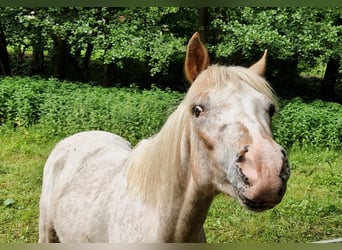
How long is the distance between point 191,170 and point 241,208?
71 centimetres

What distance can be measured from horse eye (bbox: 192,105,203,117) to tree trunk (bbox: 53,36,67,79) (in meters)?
0.82

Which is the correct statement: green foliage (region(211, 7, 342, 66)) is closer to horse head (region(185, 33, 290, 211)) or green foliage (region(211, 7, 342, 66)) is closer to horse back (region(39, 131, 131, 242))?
horse back (region(39, 131, 131, 242))

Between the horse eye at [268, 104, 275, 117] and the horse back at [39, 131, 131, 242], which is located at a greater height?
the horse eye at [268, 104, 275, 117]

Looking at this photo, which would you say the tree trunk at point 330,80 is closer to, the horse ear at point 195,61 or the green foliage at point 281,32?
the green foliage at point 281,32

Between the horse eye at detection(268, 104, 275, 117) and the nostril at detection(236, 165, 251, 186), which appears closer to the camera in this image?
the nostril at detection(236, 165, 251, 186)

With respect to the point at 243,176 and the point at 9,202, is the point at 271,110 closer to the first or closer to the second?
the point at 243,176

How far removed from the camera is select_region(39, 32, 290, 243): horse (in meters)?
0.55

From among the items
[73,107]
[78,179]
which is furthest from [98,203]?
[73,107]

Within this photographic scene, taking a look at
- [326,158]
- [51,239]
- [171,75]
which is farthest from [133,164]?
[326,158]

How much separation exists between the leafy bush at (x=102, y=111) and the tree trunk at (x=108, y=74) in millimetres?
27

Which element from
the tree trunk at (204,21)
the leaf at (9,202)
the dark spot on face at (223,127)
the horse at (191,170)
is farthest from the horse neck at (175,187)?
the leaf at (9,202)

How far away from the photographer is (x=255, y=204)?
22.1 inches

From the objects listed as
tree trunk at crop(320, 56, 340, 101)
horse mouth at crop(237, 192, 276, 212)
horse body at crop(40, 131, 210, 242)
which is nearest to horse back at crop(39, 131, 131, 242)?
horse body at crop(40, 131, 210, 242)

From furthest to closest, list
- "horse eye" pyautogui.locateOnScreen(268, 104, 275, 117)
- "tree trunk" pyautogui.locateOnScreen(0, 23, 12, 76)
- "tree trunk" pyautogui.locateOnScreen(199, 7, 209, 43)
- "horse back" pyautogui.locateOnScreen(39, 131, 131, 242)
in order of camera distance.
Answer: "tree trunk" pyautogui.locateOnScreen(0, 23, 12, 76) < "tree trunk" pyautogui.locateOnScreen(199, 7, 209, 43) < "horse back" pyautogui.locateOnScreen(39, 131, 131, 242) < "horse eye" pyautogui.locateOnScreen(268, 104, 275, 117)
